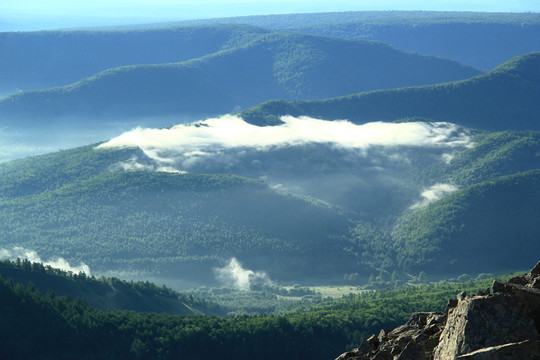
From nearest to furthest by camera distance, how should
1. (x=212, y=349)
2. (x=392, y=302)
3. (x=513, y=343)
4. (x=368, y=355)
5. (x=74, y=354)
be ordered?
(x=513, y=343)
(x=368, y=355)
(x=74, y=354)
(x=212, y=349)
(x=392, y=302)

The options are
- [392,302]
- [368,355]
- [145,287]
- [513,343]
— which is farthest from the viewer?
[145,287]

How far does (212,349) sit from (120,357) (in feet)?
38.4

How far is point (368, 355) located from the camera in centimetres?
4250

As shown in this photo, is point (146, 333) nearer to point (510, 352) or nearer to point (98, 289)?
point (98, 289)

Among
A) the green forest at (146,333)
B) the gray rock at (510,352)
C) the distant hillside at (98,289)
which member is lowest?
the gray rock at (510,352)

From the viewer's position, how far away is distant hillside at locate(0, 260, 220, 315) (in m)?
152

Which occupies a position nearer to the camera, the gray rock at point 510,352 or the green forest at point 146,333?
the gray rock at point 510,352

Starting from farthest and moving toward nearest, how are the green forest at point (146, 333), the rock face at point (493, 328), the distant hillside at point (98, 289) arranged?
the distant hillside at point (98, 289)
the green forest at point (146, 333)
the rock face at point (493, 328)

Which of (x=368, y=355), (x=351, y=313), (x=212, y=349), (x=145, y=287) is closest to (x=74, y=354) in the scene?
(x=212, y=349)

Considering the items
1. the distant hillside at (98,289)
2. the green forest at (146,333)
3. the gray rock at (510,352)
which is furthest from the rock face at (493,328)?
the distant hillside at (98,289)

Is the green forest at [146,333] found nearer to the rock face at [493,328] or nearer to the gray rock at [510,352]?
the rock face at [493,328]

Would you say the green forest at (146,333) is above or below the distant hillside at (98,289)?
below

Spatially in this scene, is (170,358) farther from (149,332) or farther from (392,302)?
(392,302)

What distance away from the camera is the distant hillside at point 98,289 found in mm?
Result: 152250
